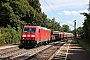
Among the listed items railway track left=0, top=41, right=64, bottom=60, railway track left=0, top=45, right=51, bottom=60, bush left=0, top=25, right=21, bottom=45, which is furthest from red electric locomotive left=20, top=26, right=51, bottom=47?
bush left=0, top=25, right=21, bottom=45

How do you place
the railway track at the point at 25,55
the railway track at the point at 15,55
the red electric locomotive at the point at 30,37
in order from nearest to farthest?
the railway track at the point at 15,55
the railway track at the point at 25,55
the red electric locomotive at the point at 30,37

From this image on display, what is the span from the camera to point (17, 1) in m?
54.7

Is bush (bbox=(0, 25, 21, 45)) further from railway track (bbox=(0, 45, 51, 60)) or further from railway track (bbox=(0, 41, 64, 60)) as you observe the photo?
railway track (bbox=(0, 45, 51, 60))

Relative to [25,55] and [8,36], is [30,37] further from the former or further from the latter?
[25,55]

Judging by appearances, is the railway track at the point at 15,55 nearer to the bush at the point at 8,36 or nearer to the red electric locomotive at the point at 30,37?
the red electric locomotive at the point at 30,37

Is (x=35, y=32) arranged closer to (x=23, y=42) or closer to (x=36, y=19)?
(x=23, y=42)

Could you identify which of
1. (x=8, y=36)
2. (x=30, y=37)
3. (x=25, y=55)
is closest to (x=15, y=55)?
(x=25, y=55)

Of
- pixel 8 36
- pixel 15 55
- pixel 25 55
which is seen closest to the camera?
pixel 15 55

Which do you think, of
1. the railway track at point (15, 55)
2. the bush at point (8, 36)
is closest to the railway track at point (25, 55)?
the railway track at point (15, 55)

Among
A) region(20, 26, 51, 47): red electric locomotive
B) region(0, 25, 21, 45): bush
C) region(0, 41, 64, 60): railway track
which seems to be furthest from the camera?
region(0, 25, 21, 45): bush

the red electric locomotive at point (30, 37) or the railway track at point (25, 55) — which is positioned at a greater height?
the red electric locomotive at point (30, 37)

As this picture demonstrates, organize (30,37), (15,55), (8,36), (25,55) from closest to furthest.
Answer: (15,55) → (25,55) → (30,37) → (8,36)

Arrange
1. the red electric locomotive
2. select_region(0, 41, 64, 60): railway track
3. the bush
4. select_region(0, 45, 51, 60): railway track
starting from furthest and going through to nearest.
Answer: the bush
the red electric locomotive
select_region(0, 41, 64, 60): railway track
select_region(0, 45, 51, 60): railway track

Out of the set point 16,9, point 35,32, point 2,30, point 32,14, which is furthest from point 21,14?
point 35,32
